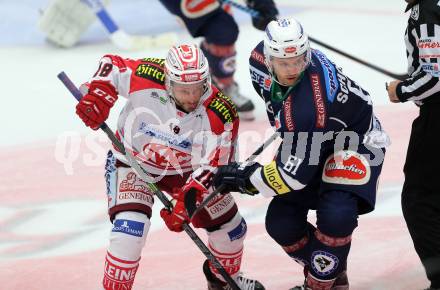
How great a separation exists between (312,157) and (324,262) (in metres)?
0.38

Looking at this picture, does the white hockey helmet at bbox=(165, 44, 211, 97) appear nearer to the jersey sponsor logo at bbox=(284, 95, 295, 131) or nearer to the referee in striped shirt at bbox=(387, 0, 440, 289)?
the jersey sponsor logo at bbox=(284, 95, 295, 131)

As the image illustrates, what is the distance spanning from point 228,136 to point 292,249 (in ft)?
1.55

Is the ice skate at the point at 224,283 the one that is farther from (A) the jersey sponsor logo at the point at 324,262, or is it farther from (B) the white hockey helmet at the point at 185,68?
(B) the white hockey helmet at the point at 185,68

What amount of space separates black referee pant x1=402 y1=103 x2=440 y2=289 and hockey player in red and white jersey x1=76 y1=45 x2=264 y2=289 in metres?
0.63

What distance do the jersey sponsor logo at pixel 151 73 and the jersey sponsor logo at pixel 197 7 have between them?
2.16m

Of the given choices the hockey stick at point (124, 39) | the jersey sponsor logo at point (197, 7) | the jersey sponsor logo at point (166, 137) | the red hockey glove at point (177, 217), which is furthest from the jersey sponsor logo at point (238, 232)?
the hockey stick at point (124, 39)

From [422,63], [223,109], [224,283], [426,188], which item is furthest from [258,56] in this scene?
[224,283]

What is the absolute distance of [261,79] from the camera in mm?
3344

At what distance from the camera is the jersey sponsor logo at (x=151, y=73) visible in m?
3.29

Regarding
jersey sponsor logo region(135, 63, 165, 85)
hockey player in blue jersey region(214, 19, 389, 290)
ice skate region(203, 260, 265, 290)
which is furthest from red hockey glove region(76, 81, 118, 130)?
ice skate region(203, 260, 265, 290)

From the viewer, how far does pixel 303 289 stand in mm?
3451

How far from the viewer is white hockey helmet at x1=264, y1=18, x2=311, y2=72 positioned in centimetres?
304

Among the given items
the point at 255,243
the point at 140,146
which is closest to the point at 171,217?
the point at 140,146

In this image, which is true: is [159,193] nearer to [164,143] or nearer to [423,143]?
[164,143]
